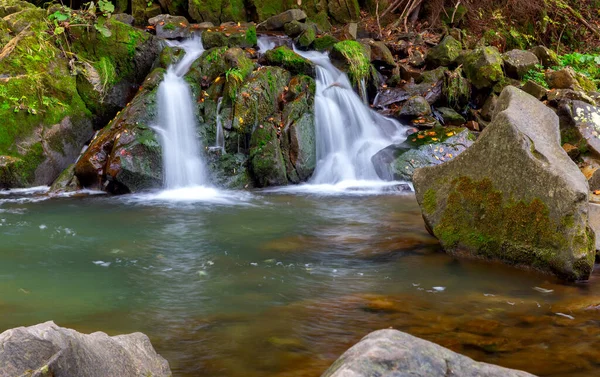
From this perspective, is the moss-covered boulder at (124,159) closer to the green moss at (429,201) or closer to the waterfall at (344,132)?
the waterfall at (344,132)

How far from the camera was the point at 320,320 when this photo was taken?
14.3ft

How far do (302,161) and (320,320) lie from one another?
7.00 meters

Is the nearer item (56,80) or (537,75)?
(56,80)

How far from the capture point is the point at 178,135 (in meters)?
11.1

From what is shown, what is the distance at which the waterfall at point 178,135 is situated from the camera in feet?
35.0

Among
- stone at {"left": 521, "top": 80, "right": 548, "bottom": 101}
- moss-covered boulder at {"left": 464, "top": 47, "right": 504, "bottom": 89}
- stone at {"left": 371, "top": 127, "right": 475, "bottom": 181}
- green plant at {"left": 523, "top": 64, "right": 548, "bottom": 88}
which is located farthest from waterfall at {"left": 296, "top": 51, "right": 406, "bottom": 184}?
green plant at {"left": 523, "top": 64, "right": 548, "bottom": 88}

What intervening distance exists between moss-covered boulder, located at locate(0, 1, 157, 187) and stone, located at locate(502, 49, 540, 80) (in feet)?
28.8

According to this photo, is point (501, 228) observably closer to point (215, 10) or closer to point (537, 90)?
point (537, 90)

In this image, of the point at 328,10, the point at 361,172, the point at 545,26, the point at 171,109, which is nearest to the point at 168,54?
the point at 171,109

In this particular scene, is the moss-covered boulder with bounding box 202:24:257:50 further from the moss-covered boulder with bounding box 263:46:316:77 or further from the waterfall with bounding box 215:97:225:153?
the waterfall with bounding box 215:97:225:153

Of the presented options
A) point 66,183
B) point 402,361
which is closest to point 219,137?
point 66,183

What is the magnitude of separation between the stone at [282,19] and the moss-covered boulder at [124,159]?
647cm

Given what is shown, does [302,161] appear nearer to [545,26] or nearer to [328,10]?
[328,10]

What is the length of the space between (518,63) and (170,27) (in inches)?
351
